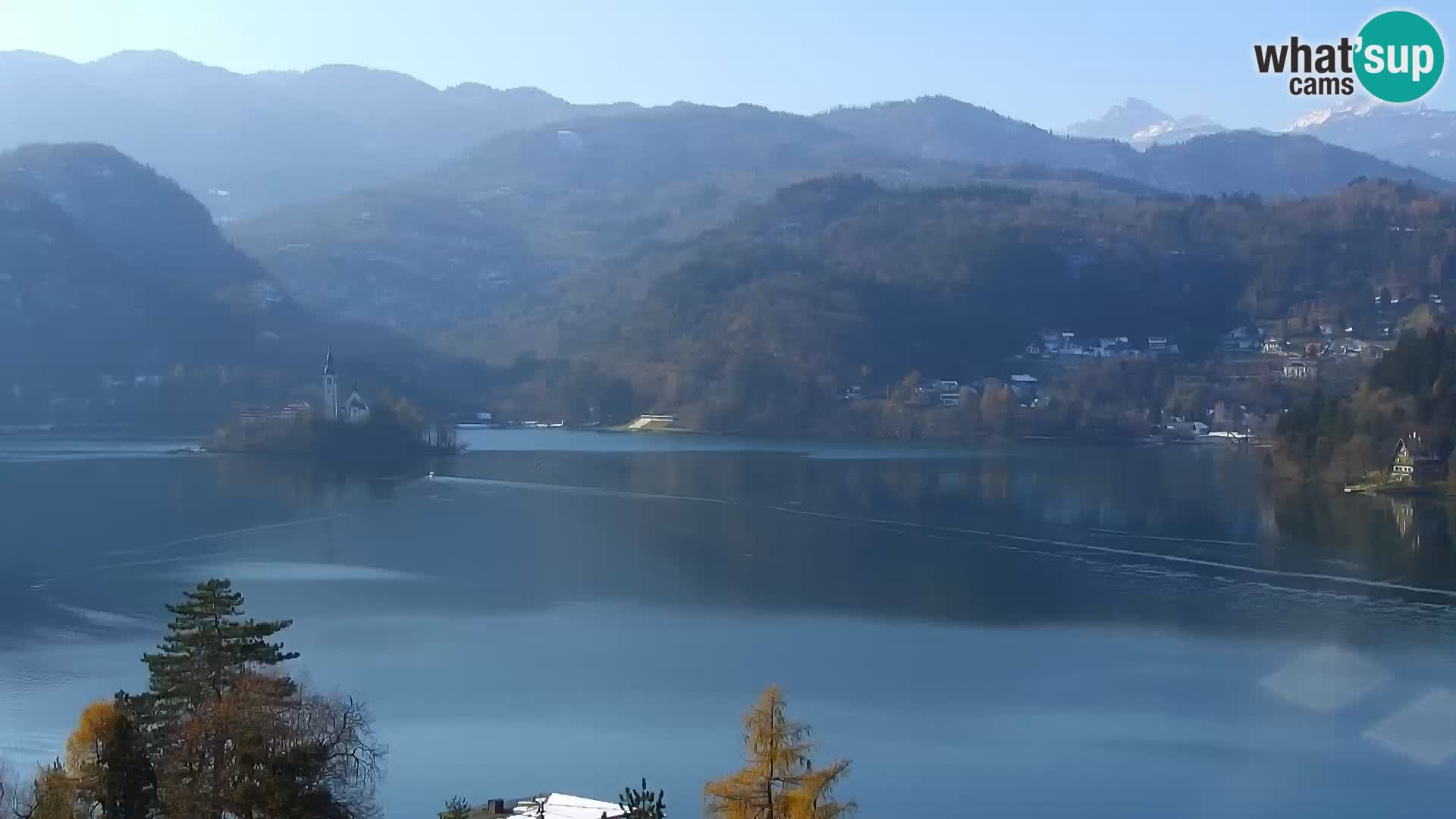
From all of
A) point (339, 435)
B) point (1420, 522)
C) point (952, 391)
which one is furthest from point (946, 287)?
point (1420, 522)

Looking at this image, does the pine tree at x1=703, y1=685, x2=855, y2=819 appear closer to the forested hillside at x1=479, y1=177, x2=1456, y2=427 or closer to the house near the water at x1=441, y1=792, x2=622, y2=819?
the house near the water at x1=441, y1=792, x2=622, y2=819

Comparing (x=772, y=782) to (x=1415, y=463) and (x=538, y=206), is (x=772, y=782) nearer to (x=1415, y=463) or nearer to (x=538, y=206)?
(x=1415, y=463)

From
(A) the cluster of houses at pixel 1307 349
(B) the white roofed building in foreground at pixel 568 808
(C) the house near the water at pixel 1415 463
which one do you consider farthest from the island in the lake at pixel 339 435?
(B) the white roofed building in foreground at pixel 568 808

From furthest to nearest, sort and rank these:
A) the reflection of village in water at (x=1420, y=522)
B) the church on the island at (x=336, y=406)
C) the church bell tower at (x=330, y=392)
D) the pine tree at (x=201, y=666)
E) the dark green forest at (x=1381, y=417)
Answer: the church bell tower at (x=330, y=392)
the church on the island at (x=336, y=406)
the dark green forest at (x=1381, y=417)
the reflection of village in water at (x=1420, y=522)
the pine tree at (x=201, y=666)

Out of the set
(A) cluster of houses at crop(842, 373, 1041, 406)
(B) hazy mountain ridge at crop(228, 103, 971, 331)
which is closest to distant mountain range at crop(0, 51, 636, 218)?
(B) hazy mountain ridge at crop(228, 103, 971, 331)

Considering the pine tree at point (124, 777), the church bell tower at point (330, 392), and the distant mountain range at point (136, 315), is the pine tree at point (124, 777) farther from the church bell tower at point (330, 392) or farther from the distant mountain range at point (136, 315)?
the distant mountain range at point (136, 315)
